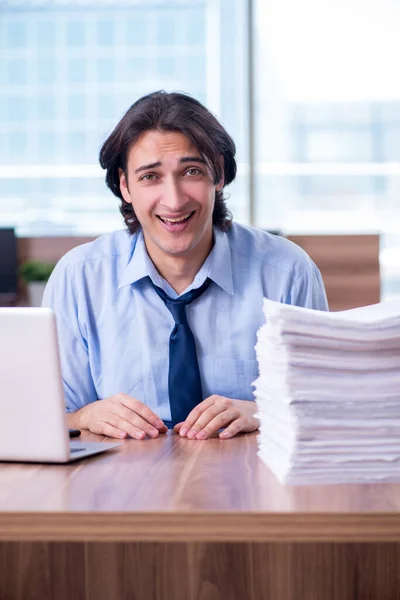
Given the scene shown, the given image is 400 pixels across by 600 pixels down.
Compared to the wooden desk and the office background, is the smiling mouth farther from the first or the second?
the office background

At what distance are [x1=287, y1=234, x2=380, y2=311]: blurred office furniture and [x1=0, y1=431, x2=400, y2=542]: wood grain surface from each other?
3734mm

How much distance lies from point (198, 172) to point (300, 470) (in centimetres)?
109

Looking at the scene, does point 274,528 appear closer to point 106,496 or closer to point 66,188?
point 106,496

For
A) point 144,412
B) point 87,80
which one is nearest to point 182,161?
point 144,412

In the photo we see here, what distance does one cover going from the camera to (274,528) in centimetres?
98

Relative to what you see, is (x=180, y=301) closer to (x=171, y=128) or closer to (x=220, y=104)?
(x=171, y=128)

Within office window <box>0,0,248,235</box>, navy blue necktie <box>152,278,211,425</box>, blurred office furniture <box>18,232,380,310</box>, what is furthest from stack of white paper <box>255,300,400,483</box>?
office window <box>0,0,248,235</box>

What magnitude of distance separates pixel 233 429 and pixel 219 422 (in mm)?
28

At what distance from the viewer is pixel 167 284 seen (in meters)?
2.14

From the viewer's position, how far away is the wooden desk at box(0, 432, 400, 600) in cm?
98

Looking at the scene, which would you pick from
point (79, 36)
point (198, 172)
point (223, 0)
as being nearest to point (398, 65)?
point (223, 0)

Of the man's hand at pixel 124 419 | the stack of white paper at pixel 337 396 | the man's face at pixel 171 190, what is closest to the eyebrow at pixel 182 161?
the man's face at pixel 171 190

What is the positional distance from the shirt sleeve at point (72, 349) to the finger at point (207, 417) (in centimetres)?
64

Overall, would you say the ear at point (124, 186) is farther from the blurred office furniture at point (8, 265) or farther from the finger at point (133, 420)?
the blurred office furniture at point (8, 265)
